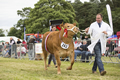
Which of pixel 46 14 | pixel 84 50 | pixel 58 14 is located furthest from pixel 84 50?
pixel 46 14

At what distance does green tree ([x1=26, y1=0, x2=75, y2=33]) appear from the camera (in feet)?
133

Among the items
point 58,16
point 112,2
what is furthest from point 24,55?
point 112,2

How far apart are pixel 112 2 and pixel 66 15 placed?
15.7 metres

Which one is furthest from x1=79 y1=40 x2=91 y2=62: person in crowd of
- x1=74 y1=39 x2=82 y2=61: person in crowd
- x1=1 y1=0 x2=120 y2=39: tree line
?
x1=1 y1=0 x2=120 y2=39: tree line

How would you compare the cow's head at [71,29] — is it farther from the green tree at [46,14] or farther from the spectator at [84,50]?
the green tree at [46,14]

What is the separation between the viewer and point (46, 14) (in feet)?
137

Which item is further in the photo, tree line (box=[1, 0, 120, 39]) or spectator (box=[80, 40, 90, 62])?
tree line (box=[1, 0, 120, 39])

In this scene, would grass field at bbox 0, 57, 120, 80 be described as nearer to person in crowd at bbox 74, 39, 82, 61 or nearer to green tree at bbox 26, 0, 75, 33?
person in crowd at bbox 74, 39, 82, 61

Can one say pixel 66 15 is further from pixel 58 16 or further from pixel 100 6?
pixel 100 6

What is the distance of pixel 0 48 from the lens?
64.1 feet

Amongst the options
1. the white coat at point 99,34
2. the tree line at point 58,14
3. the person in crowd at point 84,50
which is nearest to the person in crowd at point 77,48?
the person in crowd at point 84,50

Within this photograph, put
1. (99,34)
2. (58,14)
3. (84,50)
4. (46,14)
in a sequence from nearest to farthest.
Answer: (99,34) → (84,50) → (58,14) → (46,14)

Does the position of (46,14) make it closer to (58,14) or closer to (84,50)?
(58,14)

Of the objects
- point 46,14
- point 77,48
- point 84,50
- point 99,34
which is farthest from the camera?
point 46,14
